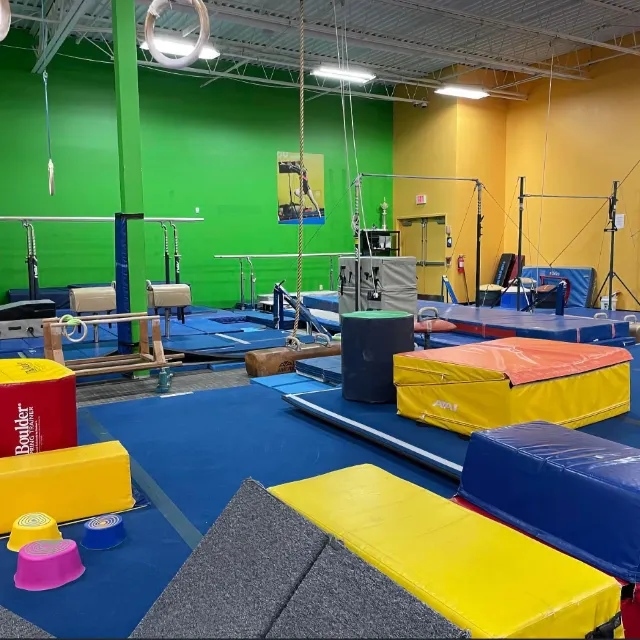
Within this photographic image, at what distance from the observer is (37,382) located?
2.80m

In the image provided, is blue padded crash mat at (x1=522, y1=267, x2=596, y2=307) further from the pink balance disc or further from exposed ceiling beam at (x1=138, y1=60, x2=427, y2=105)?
the pink balance disc

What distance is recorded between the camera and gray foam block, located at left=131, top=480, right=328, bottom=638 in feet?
4.41

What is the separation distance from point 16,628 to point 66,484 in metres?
0.90

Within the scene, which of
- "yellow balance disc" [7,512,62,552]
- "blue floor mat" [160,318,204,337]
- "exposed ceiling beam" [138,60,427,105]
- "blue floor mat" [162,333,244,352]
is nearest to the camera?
"yellow balance disc" [7,512,62,552]

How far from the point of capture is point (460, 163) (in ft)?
40.6

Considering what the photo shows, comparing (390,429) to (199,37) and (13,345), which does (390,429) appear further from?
(13,345)

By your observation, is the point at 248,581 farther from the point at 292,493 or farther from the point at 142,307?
the point at 142,307

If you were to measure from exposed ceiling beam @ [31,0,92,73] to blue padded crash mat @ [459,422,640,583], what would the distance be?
24.5 ft

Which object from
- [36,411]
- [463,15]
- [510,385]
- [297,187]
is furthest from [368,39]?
[36,411]

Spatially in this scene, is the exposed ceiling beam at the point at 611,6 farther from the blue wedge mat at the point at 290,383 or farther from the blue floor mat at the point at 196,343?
the blue wedge mat at the point at 290,383

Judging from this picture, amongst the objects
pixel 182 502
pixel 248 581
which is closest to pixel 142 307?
pixel 182 502

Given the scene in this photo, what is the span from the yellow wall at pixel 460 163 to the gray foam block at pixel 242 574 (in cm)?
1154

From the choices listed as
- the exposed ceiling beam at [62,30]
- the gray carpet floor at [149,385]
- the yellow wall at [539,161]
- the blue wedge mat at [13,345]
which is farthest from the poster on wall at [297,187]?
the gray carpet floor at [149,385]

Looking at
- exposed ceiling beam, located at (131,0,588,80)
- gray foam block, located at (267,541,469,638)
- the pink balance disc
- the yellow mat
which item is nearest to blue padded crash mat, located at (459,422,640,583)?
the yellow mat
